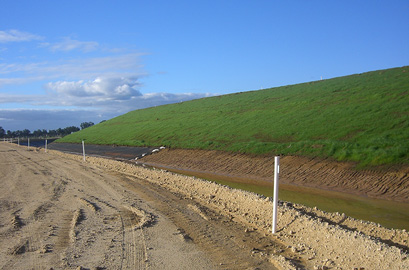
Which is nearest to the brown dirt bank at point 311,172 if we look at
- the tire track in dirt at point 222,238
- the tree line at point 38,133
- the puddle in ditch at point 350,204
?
the puddle in ditch at point 350,204

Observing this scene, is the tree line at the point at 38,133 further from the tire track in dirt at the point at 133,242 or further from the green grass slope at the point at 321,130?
the tire track in dirt at the point at 133,242

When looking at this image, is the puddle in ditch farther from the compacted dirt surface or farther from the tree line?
the tree line

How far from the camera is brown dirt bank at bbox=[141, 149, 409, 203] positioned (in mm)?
15000

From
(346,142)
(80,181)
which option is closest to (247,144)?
(346,142)

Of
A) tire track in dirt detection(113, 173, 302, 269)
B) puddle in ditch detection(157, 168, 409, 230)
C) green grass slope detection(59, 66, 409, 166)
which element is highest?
green grass slope detection(59, 66, 409, 166)

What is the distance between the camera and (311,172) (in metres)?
18.8

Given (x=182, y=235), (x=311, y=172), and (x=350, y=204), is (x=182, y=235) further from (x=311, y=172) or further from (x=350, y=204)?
(x=311, y=172)

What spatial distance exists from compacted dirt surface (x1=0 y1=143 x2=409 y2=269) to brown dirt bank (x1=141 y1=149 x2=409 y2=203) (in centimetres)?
670

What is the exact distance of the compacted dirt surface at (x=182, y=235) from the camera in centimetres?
600

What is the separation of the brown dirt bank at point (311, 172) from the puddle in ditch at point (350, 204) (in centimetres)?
72

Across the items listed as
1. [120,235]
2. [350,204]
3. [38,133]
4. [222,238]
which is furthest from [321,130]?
[38,133]

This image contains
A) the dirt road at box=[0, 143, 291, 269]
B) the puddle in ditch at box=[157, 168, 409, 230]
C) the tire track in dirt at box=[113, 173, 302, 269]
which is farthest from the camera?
the puddle in ditch at box=[157, 168, 409, 230]

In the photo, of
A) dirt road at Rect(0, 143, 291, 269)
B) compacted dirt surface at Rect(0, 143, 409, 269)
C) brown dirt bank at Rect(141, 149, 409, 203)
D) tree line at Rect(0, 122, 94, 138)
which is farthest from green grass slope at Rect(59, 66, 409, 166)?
tree line at Rect(0, 122, 94, 138)

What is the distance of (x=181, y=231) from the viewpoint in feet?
26.2
